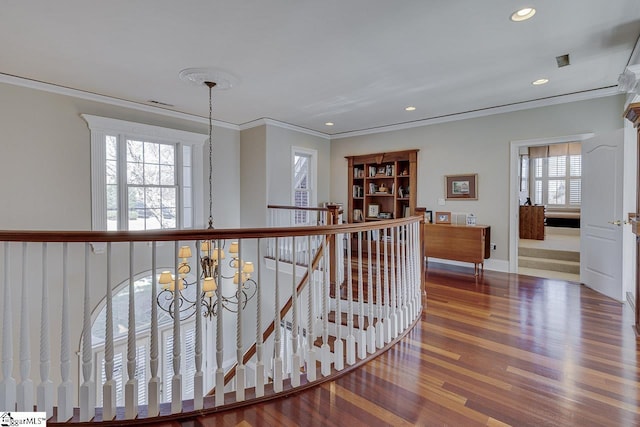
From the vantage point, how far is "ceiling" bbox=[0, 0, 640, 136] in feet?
7.45

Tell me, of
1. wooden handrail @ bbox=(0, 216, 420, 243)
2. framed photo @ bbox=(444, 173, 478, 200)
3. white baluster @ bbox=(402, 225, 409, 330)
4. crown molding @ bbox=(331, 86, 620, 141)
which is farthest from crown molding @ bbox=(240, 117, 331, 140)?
wooden handrail @ bbox=(0, 216, 420, 243)

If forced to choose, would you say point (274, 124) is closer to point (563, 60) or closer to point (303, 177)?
point (303, 177)

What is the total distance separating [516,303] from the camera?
341cm

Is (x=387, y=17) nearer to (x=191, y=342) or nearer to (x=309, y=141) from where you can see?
(x=309, y=141)

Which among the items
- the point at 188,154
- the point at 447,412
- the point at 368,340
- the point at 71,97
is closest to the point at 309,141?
the point at 188,154

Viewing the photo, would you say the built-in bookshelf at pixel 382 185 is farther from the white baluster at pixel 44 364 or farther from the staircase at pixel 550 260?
the white baluster at pixel 44 364

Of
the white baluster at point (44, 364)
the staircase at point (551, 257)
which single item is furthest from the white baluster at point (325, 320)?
the staircase at point (551, 257)

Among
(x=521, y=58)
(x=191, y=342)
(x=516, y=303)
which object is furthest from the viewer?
(x=191, y=342)

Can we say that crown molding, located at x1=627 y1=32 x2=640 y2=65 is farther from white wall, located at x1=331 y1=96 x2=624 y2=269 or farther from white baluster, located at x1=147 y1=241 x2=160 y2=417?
white baluster, located at x1=147 y1=241 x2=160 y2=417

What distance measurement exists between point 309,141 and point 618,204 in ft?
15.5

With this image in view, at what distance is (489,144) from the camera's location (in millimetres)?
4738

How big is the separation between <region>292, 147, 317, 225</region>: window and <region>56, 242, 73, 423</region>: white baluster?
14.8ft

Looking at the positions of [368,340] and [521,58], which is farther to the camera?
[521,58]

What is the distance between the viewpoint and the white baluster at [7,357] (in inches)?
58.7
